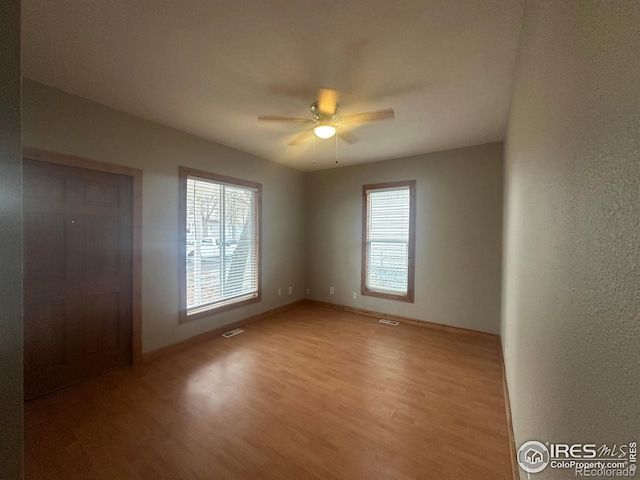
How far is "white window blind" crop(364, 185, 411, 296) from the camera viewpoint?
Result: 158 inches

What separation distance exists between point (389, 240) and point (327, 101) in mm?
2560

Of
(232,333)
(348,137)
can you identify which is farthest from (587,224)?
(232,333)

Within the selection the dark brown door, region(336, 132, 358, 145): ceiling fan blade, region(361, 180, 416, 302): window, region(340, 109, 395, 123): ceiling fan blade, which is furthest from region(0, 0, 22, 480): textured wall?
region(361, 180, 416, 302): window

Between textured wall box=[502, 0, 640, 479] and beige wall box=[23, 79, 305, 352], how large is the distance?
11.0ft

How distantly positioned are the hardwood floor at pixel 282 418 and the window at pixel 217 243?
0.73 meters

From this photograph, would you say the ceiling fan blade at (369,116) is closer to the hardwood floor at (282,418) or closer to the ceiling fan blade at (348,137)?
the ceiling fan blade at (348,137)

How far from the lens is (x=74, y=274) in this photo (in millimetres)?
2301

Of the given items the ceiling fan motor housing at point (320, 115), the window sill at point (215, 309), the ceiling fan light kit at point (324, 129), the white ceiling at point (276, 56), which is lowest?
A: the window sill at point (215, 309)

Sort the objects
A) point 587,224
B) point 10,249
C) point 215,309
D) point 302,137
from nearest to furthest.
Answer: point 587,224 → point 10,249 → point 302,137 → point 215,309

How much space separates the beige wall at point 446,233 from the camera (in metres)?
3.34

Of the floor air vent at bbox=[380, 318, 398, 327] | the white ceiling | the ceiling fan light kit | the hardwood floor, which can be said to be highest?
the white ceiling

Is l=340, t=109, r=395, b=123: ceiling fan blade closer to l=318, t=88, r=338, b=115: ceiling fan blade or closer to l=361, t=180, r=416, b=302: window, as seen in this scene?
l=318, t=88, r=338, b=115: ceiling fan blade

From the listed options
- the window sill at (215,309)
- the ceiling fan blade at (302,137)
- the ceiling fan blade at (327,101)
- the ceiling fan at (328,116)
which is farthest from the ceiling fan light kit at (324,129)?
the window sill at (215,309)

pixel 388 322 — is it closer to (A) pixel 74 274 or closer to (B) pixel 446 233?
(B) pixel 446 233
